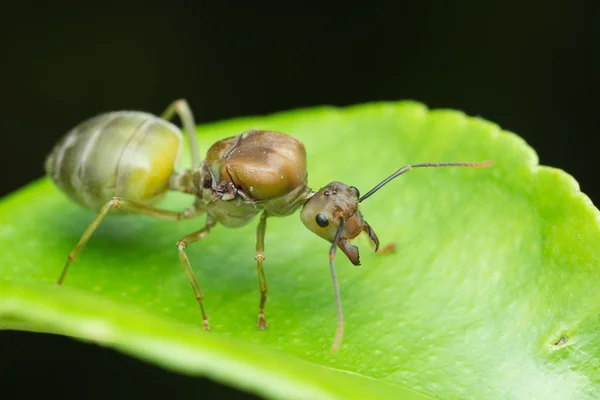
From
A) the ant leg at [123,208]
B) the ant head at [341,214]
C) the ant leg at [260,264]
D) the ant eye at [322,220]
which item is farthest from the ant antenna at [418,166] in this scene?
the ant leg at [123,208]

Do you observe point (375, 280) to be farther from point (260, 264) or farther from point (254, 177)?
point (254, 177)

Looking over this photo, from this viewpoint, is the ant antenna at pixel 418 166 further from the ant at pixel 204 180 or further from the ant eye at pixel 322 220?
the ant eye at pixel 322 220

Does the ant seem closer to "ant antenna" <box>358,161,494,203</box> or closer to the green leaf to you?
"ant antenna" <box>358,161,494,203</box>

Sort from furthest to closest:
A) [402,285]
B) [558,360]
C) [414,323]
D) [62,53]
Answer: [62,53]
[402,285]
[414,323]
[558,360]

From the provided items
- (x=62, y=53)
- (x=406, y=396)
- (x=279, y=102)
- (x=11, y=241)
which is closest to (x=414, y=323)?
(x=406, y=396)

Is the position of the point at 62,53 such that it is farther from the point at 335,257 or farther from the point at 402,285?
the point at 402,285

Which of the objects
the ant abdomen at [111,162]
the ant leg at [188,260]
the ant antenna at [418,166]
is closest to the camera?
the ant leg at [188,260]
